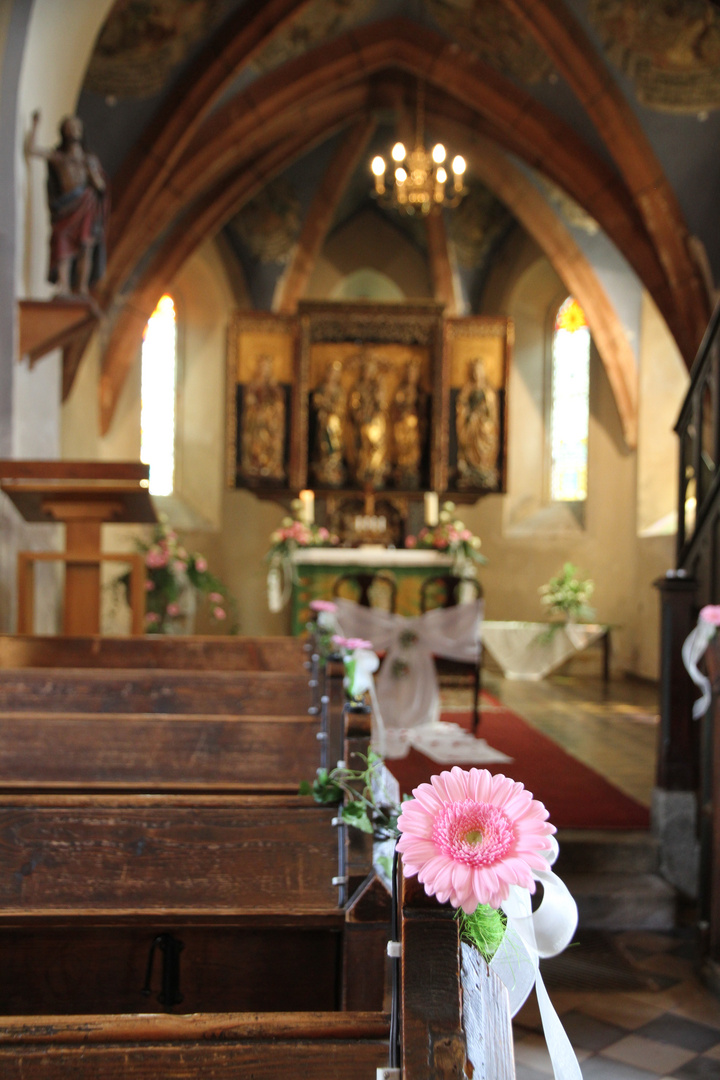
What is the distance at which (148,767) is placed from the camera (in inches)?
108

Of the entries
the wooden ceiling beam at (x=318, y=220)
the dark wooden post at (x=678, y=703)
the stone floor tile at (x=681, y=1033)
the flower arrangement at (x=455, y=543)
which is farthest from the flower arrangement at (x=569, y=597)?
the stone floor tile at (x=681, y=1033)

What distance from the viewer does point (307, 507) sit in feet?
39.8

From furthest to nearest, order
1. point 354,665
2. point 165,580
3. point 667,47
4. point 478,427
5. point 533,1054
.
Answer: point 165,580 → point 478,427 → point 667,47 → point 354,665 → point 533,1054

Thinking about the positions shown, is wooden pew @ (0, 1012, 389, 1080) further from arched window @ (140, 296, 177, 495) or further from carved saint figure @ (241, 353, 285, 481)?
arched window @ (140, 296, 177, 495)

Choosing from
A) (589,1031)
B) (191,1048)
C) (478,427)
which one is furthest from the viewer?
(478,427)

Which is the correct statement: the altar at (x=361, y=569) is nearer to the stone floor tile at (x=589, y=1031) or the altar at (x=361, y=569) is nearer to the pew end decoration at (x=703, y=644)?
the pew end decoration at (x=703, y=644)

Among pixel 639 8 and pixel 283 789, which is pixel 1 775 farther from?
pixel 639 8

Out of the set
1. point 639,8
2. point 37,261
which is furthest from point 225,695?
point 639,8

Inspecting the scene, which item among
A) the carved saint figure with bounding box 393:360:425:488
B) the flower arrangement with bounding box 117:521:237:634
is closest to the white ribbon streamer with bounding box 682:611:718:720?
the carved saint figure with bounding box 393:360:425:488

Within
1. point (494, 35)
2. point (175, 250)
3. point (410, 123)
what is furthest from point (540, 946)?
point (410, 123)

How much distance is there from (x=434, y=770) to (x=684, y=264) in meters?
5.80

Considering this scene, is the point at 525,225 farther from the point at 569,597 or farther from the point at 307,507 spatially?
the point at 569,597

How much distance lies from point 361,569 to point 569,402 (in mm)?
5628

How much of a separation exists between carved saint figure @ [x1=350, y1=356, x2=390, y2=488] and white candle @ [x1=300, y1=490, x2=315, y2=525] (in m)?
0.90
